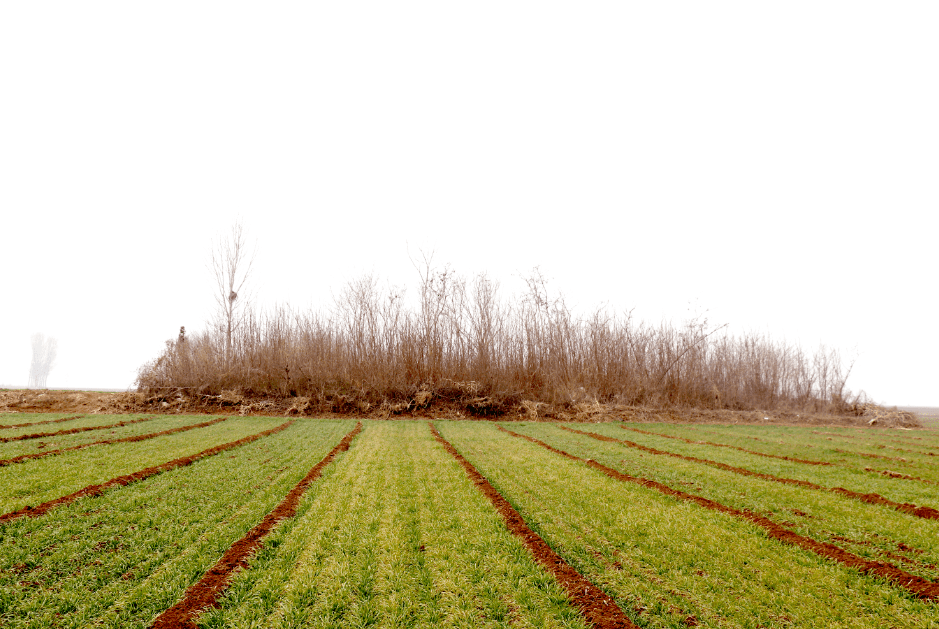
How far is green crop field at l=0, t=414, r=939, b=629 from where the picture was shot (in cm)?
281

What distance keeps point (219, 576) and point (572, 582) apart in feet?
9.24

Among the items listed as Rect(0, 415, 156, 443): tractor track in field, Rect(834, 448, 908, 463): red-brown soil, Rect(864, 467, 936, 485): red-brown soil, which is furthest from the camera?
Rect(834, 448, 908, 463): red-brown soil

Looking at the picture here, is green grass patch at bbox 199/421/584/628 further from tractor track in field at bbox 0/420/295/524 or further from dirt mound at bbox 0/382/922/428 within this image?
dirt mound at bbox 0/382/922/428

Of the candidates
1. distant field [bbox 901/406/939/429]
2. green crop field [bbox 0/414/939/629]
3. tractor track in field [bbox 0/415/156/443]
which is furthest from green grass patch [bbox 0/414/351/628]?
distant field [bbox 901/406/939/429]

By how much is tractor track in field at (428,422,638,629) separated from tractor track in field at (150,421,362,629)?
2.50 metres

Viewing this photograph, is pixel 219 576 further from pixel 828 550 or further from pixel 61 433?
pixel 61 433

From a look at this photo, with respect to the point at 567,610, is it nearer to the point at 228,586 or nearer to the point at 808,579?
the point at 808,579

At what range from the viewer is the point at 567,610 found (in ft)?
9.25

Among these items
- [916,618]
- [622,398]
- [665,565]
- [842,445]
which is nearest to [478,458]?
[665,565]

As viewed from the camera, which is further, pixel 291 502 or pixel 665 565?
pixel 291 502

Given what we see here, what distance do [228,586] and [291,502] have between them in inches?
74.4

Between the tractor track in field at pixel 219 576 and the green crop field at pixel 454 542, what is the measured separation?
0.07ft

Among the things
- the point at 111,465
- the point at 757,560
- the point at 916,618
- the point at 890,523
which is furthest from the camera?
the point at 111,465

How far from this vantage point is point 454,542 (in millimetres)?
3869
